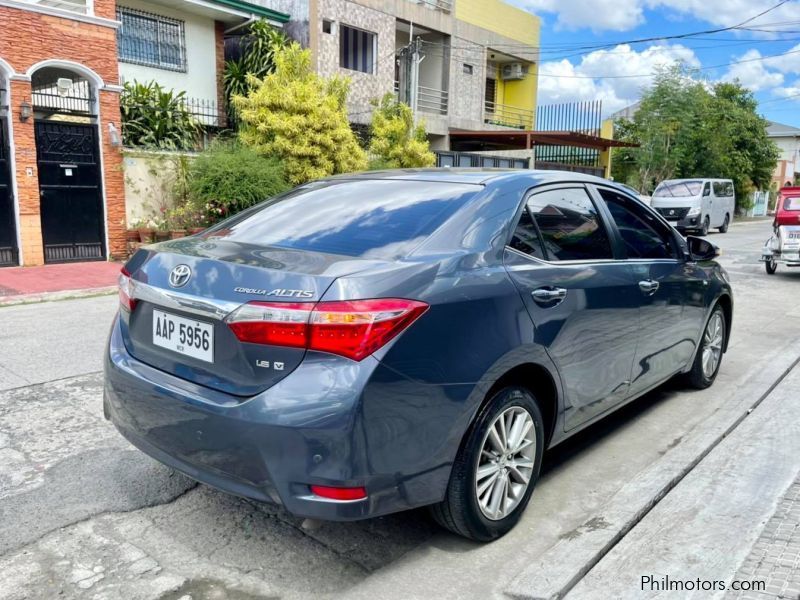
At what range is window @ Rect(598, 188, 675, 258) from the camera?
4074mm

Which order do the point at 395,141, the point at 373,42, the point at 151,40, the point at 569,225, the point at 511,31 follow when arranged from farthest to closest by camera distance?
the point at 511,31 < the point at 373,42 < the point at 395,141 < the point at 151,40 < the point at 569,225

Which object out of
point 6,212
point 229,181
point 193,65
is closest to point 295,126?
point 229,181

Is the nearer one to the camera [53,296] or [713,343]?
[713,343]

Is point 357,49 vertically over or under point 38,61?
over

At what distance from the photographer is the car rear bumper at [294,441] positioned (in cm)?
239

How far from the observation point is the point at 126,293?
3.10m

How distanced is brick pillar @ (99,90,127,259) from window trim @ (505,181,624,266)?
37.3 feet

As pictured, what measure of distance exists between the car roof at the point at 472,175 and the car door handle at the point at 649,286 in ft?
2.29

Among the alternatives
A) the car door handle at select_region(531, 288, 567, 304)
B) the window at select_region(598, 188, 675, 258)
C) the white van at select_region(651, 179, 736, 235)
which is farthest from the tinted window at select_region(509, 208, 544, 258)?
the white van at select_region(651, 179, 736, 235)

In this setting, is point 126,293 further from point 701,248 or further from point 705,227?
point 705,227

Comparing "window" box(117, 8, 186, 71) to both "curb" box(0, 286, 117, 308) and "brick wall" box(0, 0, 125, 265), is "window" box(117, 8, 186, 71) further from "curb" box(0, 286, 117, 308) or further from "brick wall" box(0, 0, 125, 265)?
"curb" box(0, 286, 117, 308)

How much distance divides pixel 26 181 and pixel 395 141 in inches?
362

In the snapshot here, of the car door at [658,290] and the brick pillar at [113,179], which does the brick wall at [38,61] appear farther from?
the car door at [658,290]

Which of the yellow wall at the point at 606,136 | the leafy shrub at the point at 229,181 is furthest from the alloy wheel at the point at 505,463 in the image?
the yellow wall at the point at 606,136
